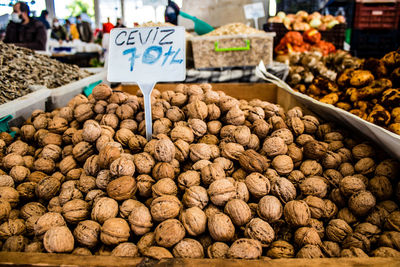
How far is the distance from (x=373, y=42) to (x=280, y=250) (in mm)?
6446

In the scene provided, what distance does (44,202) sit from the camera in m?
1.61

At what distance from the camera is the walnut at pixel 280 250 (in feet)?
4.11

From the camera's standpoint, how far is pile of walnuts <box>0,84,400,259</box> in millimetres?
1281

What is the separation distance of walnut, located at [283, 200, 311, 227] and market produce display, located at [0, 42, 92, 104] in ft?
8.29

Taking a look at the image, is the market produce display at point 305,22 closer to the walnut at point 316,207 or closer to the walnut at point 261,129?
the walnut at point 261,129

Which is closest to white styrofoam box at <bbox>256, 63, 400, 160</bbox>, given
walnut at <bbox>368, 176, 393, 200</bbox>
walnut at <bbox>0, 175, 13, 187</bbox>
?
walnut at <bbox>368, 176, 393, 200</bbox>

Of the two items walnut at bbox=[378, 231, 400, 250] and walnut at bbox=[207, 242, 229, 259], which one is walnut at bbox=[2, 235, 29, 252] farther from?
walnut at bbox=[378, 231, 400, 250]

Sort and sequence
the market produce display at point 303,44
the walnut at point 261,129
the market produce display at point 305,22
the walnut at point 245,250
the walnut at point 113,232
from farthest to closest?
1. the market produce display at point 305,22
2. the market produce display at point 303,44
3. the walnut at point 261,129
4. the walnut at point 113,232
5. the walnut at point 245,250

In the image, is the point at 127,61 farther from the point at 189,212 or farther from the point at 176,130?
the point at 189,212

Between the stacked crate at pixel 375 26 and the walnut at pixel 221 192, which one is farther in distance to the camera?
the stacked crate at pixel 375 26

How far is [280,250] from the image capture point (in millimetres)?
1269

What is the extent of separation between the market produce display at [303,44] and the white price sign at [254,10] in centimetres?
63

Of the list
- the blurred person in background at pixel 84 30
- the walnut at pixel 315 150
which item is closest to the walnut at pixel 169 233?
the walnut at pixel 315 150

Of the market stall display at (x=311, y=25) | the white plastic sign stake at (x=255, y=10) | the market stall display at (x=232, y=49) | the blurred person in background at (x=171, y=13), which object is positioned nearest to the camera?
the market stall display at (x=232, y=49)
